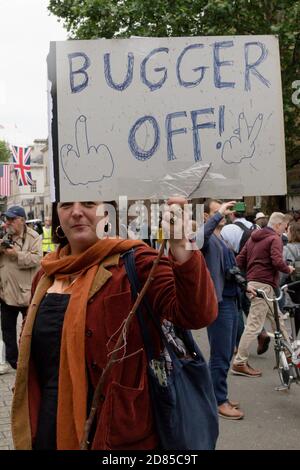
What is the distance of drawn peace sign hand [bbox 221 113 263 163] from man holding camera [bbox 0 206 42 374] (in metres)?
4.03

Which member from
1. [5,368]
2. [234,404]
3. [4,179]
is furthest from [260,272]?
[4,179]

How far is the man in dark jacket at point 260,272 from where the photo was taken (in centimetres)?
581

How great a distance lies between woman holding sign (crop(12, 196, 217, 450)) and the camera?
1706 millimetres

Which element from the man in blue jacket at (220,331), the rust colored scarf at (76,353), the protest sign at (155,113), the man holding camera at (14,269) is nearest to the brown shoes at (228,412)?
the man in blue jacket at (220,331)

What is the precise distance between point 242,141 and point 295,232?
535 centimetres

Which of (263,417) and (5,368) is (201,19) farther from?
(263,417)

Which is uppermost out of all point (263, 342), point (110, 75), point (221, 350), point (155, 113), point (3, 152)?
point (3, 152)

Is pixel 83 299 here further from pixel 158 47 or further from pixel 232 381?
pixel 232 381

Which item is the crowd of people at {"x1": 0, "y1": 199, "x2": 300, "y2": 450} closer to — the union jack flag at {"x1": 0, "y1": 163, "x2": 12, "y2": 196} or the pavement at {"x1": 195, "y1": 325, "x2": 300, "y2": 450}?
the pavement at {"x1": 195, "y1": 325, "x2": 300, "y2": 450}

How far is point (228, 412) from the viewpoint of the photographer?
Result: 4594 mm

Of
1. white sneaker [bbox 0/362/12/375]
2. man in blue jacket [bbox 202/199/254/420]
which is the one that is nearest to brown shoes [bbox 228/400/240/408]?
man in blue jacket [bbox 202/199/254/420]
